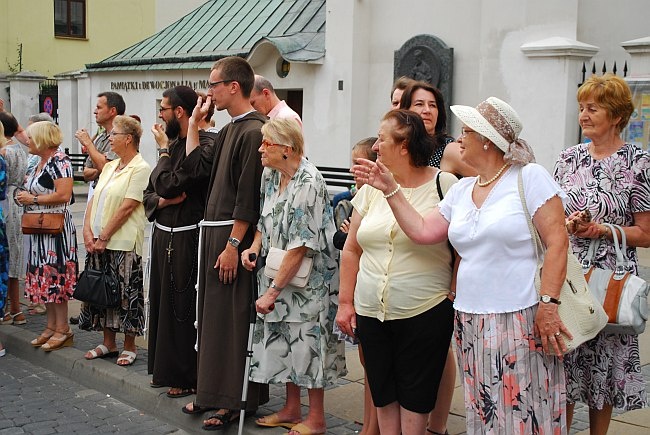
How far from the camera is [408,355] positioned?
13.8 ft

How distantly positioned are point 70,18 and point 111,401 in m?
29.7

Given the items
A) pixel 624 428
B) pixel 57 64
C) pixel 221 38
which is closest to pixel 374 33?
pixel 221 38

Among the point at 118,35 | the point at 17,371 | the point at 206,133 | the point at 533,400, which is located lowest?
the point at 17,371

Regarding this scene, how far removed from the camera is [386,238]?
13.8 ft

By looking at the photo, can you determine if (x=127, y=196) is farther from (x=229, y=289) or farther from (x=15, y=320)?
(x=15, y=320)

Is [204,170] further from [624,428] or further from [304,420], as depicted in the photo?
[624,428]

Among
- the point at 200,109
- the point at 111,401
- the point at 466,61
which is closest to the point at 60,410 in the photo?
the point at 111,401

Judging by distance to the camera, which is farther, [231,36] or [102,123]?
[231,36]

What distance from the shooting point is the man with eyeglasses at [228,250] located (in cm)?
523

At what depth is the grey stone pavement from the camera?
17.7ft

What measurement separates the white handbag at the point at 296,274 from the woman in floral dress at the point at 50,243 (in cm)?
317

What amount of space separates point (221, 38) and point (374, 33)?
6032mm

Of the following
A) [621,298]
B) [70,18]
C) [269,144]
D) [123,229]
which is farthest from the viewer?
[70,18]

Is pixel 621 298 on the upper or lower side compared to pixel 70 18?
lower
